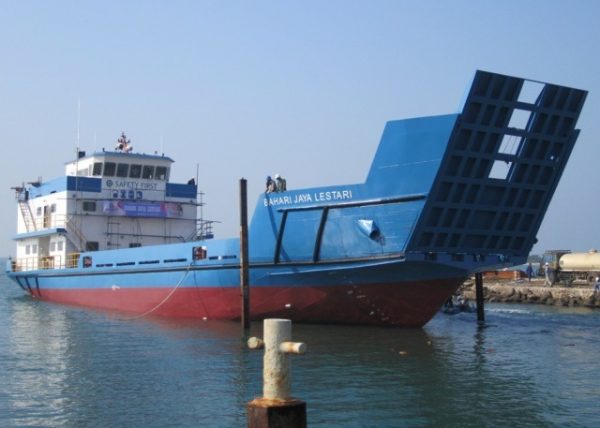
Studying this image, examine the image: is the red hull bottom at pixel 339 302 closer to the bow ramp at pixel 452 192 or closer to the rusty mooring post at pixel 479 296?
the bow ramp at pixel 452 192

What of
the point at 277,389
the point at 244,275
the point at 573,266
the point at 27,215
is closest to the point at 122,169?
the point at 27,215

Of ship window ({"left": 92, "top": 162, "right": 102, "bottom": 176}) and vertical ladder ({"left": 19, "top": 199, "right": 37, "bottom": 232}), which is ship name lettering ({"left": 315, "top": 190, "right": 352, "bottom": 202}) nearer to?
ship window ({"left": 92, "top": 162, "right": 102, "bottom": 176})

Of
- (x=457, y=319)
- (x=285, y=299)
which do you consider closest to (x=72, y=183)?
(x=285, y=299)

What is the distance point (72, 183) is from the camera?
93.6 feet

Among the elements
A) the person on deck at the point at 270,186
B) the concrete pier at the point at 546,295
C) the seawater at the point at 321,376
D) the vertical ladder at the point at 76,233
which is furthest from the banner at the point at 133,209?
the concrete pier at the point at 546,295

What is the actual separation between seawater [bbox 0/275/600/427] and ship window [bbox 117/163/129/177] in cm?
992

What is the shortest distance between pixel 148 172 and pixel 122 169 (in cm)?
102

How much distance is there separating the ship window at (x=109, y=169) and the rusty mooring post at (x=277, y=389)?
24.9 metres

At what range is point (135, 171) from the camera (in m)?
29.3

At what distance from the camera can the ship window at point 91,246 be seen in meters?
28.6

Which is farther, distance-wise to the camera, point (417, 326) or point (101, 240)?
point (101, 240)

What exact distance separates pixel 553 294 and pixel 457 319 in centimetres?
1020

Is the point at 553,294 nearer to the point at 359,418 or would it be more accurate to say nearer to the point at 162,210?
the point at 162,210

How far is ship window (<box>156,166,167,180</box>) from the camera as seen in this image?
Answer: 29609mm
